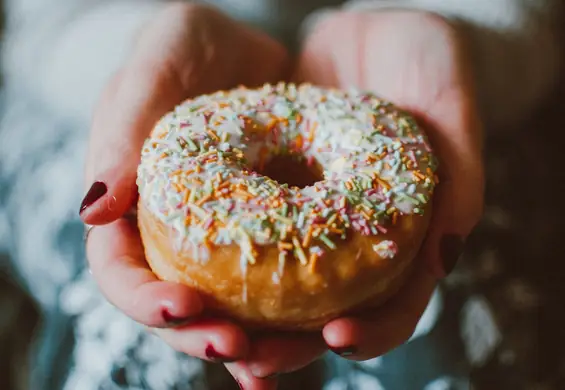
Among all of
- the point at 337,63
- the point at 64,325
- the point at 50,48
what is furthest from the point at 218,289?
the point at 50,48

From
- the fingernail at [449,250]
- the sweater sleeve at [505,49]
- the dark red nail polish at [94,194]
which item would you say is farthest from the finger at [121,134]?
the sweater sleeve at [505,49]

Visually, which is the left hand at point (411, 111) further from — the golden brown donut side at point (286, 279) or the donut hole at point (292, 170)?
the donut hole at point (292, 170)

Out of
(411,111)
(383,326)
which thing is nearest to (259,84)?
(411,111)

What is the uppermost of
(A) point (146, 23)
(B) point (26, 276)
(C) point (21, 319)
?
(A) point (146, 23)

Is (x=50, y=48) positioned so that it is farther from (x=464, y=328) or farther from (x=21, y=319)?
(x=464, y=328)

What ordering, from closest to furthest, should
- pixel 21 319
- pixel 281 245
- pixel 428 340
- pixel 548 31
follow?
pixel 281 245
pixel 428 340
pixel 548 31
pixel 21 319

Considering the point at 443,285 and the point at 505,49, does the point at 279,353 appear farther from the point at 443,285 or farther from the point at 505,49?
the point at 505,49

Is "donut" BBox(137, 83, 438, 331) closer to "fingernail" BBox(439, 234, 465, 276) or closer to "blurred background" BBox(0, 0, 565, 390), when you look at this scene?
"fingernail" BBox(439, 234, 465, 276)
